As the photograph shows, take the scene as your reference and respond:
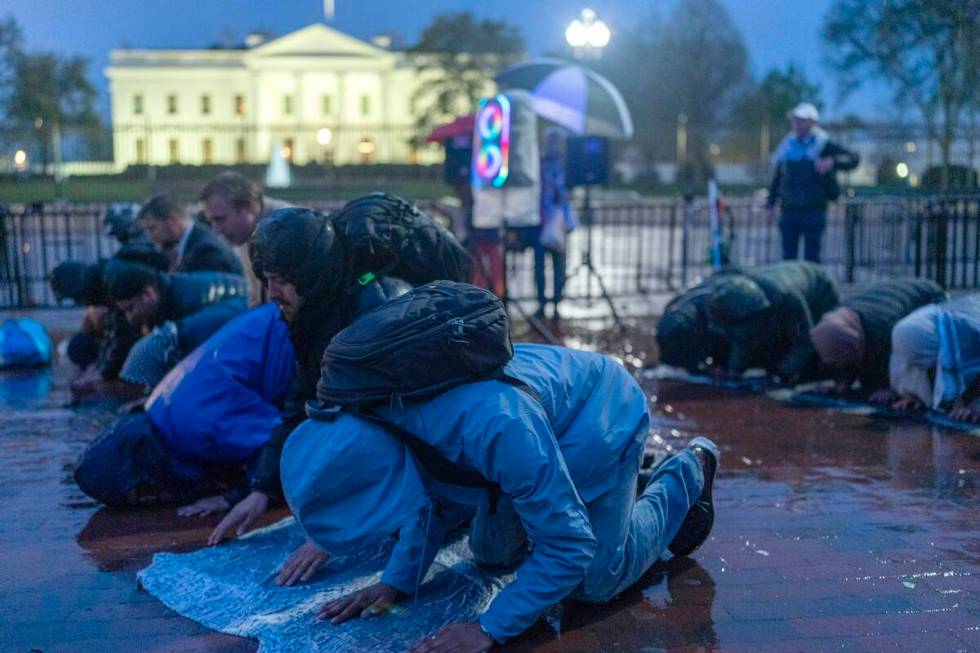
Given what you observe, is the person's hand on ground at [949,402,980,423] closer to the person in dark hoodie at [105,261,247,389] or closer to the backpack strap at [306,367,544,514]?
the backpack strap at [306,367,544,514]

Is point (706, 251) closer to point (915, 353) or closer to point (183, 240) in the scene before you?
point (915, 353)

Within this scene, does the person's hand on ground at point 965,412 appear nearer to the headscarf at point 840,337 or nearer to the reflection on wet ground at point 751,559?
the reflection on wet ground at point 751,559

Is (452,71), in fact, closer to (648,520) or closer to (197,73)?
(197,73)

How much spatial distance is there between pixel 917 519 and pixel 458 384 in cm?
244

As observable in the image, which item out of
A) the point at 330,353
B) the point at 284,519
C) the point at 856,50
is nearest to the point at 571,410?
the point at 330,353

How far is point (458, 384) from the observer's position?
2783 mm

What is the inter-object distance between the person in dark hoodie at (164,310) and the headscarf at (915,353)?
11.5 ft

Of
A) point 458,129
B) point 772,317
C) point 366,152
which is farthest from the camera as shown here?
point 366,152

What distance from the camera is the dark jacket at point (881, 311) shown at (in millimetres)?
6246

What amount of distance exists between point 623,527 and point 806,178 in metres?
7.23

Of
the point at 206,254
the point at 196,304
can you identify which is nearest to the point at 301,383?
the point at 196,304

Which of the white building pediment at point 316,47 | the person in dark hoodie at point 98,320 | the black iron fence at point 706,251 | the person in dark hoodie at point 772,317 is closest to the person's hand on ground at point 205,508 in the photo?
the person in dark hoodie at point 98,320

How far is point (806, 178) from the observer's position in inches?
387

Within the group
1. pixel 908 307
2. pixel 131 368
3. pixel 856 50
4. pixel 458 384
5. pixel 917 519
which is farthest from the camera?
pixel 856 50
